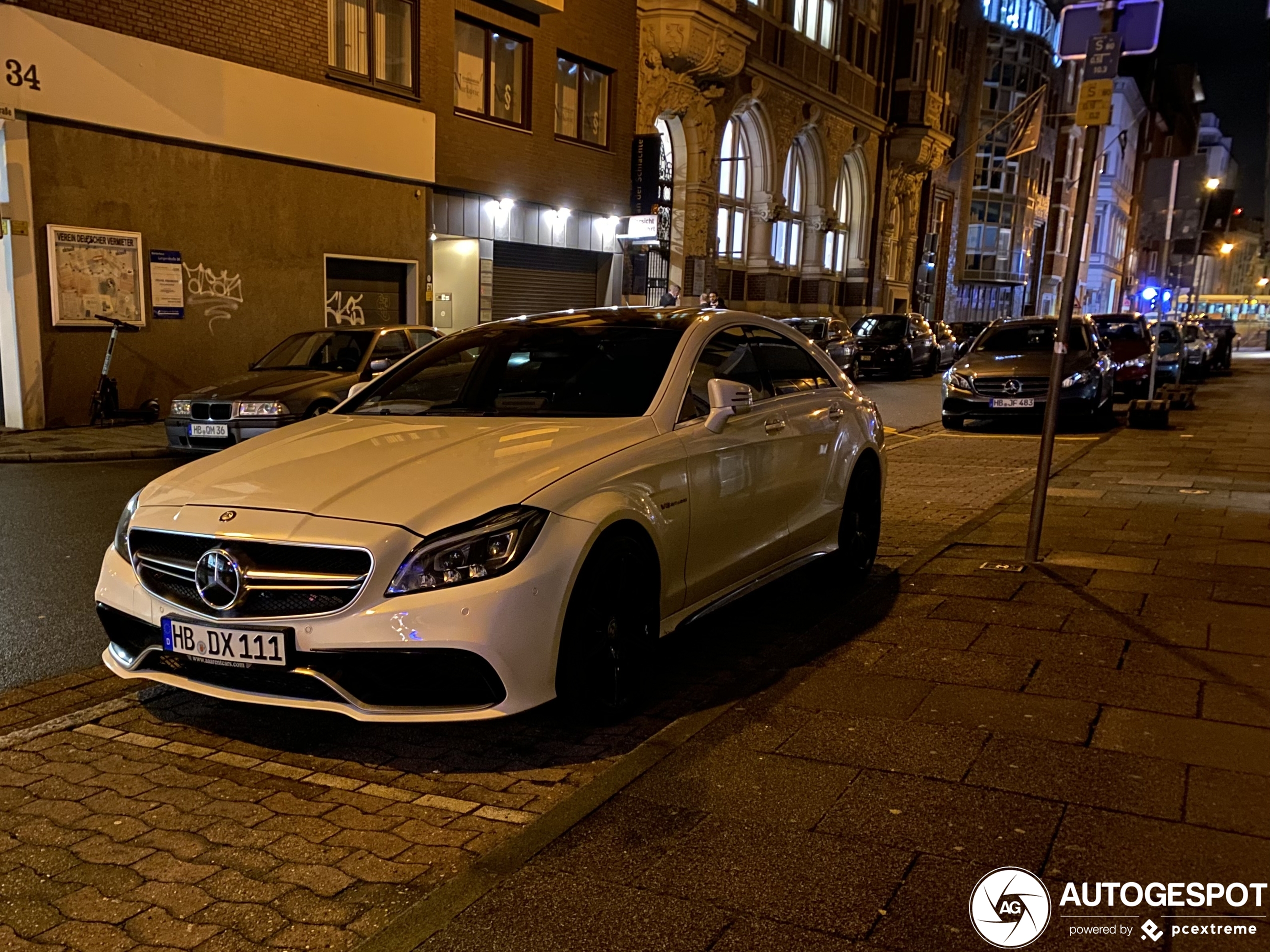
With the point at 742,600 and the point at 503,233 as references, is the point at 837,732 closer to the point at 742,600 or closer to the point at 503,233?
the point at 742,600

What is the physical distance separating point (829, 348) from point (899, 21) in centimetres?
1887

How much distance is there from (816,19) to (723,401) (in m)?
29.5

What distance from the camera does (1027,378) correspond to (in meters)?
14.5

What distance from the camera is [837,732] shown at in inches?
159

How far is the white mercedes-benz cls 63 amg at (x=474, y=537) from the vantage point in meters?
3.50

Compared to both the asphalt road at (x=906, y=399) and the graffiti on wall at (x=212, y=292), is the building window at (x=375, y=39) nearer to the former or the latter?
the graffiti on wall at (x=212, y=292)

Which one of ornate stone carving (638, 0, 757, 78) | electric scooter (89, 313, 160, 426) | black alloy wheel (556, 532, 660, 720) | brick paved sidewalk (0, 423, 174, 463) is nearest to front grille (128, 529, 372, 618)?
black alloy wheel (556, 532, 660, 720)

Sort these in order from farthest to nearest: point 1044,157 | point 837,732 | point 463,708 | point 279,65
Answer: point 1044,157, point 279,65, point 837,732, point 463,708

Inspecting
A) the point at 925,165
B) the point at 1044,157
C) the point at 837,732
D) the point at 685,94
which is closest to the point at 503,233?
the point at 685,94

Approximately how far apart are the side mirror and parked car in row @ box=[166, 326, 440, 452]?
230 inches

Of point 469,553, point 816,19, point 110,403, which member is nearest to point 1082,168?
point 469,553

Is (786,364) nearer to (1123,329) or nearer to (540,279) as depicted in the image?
(540,279)

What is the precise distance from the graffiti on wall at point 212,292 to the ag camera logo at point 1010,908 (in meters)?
14.4

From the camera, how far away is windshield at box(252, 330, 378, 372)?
1177 cm
